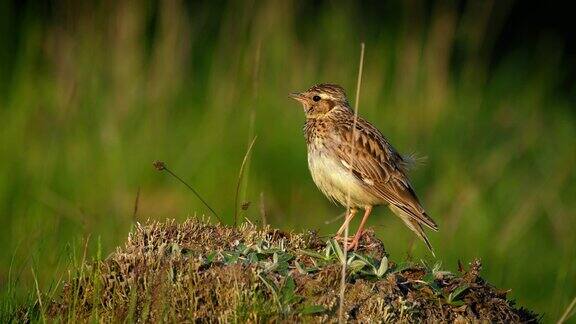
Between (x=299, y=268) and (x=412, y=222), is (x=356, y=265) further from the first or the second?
(x=412, y=222)

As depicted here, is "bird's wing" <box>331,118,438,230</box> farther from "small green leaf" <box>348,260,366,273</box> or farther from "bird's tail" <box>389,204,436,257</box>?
"small green leaf" <box>348,260,366,273</box>

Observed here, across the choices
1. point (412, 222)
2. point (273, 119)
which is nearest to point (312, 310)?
point (412, 222)

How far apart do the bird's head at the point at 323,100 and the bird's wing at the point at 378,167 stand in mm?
280

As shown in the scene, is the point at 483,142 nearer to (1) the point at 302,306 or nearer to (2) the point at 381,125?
(2) the point at 381,125

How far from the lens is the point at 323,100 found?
7828 millimetres

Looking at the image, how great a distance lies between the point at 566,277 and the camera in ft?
32.3

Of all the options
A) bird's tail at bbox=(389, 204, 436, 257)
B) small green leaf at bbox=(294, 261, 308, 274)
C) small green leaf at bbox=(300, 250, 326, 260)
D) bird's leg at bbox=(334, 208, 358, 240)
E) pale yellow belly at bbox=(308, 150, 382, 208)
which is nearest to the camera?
small green leaf at bbox=(294, 261, 308, 274)

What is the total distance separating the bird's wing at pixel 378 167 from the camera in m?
7.21

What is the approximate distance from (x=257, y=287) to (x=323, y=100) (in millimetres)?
3162

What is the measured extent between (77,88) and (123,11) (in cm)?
113

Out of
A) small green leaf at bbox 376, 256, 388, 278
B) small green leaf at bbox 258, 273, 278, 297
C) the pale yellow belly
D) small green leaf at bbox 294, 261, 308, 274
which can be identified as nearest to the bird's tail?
the pale yellow belly

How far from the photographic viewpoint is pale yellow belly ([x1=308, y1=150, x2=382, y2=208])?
7.12 metres

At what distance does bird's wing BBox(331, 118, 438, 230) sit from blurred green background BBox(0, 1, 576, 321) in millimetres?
2170

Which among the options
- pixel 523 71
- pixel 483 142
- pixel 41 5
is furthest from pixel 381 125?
pixel 41 5
